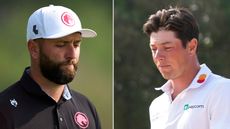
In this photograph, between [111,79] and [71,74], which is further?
[111,79]

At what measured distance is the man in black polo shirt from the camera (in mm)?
3406

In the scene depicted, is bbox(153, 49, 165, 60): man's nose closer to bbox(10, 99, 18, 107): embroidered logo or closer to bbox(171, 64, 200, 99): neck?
bbox(171, 64, 200, 99): neck

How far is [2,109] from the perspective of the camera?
336cm

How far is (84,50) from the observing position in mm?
6883

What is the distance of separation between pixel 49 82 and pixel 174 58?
0.66 meters

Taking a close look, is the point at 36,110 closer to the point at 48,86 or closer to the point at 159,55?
the point at 48,86

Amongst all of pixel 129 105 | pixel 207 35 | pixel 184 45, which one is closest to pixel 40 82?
pixel 184 45

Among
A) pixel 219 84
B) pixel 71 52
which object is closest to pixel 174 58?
pixel 219 84

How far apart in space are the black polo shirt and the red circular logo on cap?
33 centimetres

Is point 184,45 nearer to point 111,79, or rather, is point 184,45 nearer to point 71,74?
point 71,74


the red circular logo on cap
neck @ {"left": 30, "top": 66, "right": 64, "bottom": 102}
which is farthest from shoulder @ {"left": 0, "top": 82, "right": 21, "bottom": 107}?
the red circular logo on cap

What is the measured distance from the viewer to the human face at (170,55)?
12.0ft

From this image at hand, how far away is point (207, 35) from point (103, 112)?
24.0ft

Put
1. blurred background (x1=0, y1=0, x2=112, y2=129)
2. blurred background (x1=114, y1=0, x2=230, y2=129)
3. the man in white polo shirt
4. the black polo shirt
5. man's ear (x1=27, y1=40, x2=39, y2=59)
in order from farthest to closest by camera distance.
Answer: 1. blurred background (x1=114, y1=0, x2=230, y2=129)
2. blurred background (x1=0, y1=0, x2=112, y2=129)
3. man's ear (x1=27, y1=40, x2=39, y2=59)
4. the man in white polo shirt
5. the black polo shirt
